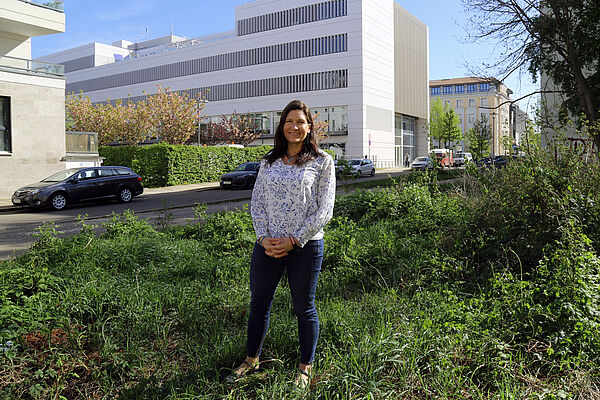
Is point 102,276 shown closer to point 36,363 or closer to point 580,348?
point 36,363

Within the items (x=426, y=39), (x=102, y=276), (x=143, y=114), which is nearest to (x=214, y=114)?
(x=143, y=114)

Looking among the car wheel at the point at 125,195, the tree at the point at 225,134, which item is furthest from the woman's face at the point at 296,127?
the tree at the point at 225,134

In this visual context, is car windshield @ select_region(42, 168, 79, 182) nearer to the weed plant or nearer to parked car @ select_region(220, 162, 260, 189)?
parked car @ select_region(220, 162, 260, 189)

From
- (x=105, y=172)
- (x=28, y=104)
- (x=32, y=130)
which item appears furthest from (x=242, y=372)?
(x=28, y=104)

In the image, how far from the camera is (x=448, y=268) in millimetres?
5133

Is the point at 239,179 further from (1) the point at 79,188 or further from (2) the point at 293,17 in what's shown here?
(2) the point at 293,17

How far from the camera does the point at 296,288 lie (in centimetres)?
320

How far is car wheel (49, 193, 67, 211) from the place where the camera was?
17.1m

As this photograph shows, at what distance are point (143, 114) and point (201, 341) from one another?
39.0m

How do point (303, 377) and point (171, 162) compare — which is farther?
point (171, 162)

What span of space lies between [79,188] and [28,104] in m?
7.35

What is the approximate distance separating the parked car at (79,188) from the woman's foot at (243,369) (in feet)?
52.9

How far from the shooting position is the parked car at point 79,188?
1703 cm

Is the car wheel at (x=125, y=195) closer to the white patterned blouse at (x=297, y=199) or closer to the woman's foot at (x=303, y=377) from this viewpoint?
the white patterned blouse at (x=297, y=199)
